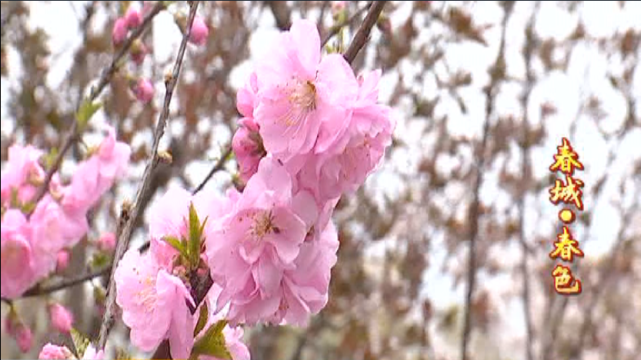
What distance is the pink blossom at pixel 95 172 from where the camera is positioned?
131 cm

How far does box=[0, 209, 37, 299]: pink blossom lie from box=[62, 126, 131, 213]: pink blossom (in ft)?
Result: 0.29

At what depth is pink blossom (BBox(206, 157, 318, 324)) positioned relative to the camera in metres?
0.58

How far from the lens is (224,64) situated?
229 centimetres

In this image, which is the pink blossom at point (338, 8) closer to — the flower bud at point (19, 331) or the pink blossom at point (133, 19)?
the pink blossom at point (133, 19)

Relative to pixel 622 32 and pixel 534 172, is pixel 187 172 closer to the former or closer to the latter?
pixel 534 172

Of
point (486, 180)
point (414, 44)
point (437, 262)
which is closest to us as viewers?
point (414, 44)

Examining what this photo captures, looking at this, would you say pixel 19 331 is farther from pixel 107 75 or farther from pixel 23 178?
pixel 107 75

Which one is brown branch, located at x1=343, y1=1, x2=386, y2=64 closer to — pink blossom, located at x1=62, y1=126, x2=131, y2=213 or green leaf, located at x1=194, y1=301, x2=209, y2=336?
green leaf, located at x1=194, y1=301, x2=209, y2=336

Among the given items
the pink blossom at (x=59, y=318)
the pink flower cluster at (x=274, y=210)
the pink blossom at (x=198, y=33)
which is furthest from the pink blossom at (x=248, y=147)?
the pink blossom at (x=59, y=318)

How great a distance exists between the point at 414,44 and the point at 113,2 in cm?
76

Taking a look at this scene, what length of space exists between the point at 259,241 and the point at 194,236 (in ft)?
0.14

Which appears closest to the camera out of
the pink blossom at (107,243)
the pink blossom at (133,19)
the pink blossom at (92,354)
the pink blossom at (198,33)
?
the pink blossom at (92,354)

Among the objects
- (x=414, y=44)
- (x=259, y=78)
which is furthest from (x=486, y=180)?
(x=259, y=78)

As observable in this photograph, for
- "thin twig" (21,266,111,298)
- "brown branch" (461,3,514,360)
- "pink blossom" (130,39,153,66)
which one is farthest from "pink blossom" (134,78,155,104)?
"brown branch" (461,3,514,360)
